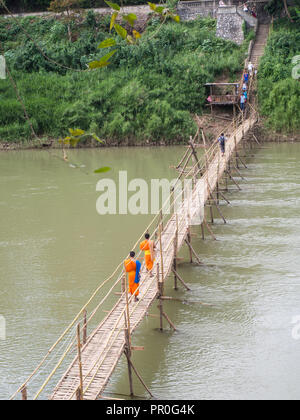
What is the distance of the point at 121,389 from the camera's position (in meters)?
8.91

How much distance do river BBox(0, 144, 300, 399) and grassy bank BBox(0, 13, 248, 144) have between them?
27.9 feet

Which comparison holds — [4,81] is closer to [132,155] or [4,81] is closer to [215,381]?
[132,155]

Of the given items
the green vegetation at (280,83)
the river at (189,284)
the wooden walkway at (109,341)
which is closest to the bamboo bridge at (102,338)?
the wooden walkway at (109,341)

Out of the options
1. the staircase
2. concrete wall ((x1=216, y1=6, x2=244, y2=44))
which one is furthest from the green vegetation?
concrete wall ((x1=216, y1=6, x2=244, y2=44))

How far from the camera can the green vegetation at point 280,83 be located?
30.3 metres

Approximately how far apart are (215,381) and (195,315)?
247 cm

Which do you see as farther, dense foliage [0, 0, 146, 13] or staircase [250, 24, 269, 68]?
dense foliage [0, 0, 146, 13]

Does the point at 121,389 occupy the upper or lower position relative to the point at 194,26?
lower

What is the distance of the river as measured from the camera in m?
9.34

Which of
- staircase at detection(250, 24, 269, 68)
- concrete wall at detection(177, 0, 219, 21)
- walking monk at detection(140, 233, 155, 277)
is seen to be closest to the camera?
walking monk at detection(140, 233, 155, 277)

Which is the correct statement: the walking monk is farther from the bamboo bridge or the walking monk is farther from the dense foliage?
the dense foliage

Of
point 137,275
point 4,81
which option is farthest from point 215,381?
point 4,81

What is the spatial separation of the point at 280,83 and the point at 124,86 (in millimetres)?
8133
